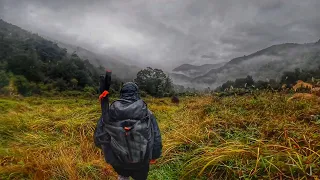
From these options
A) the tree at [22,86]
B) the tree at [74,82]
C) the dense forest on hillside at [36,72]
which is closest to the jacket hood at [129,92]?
the dense forest on hillside at [36,72]

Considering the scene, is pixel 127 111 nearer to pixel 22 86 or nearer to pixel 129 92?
pixel 129 92

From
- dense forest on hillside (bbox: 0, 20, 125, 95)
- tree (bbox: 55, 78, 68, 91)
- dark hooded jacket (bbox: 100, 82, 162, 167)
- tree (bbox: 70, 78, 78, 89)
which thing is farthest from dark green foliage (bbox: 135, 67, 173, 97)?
dark hooded jacket (bbox: 100, 82, 162, 167)

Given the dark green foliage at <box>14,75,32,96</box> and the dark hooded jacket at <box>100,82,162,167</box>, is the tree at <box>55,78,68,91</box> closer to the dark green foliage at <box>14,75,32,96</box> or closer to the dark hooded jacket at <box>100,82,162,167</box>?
the dark green foliage at <box>14,75,32,96</box>

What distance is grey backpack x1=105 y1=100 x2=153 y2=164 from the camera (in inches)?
137

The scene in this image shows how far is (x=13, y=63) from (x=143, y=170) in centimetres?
5287

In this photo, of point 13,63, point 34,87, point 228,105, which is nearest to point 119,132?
point 228,105

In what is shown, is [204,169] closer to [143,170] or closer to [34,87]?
[143,170]

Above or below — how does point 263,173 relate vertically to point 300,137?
below

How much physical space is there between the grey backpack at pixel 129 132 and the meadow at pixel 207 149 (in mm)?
1244

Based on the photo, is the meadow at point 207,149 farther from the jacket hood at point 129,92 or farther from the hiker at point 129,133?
→ the jacket hood at point 129,92

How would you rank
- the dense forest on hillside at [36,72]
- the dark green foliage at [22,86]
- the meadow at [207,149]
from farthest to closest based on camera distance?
the dense forest on hillside at [36,72]
the dark green foliage at [22,86]
the meadow at [207,149]

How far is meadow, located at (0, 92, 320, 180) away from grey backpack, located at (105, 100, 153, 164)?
4.08ft

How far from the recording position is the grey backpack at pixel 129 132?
3492mm

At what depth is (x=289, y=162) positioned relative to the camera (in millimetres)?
3959
